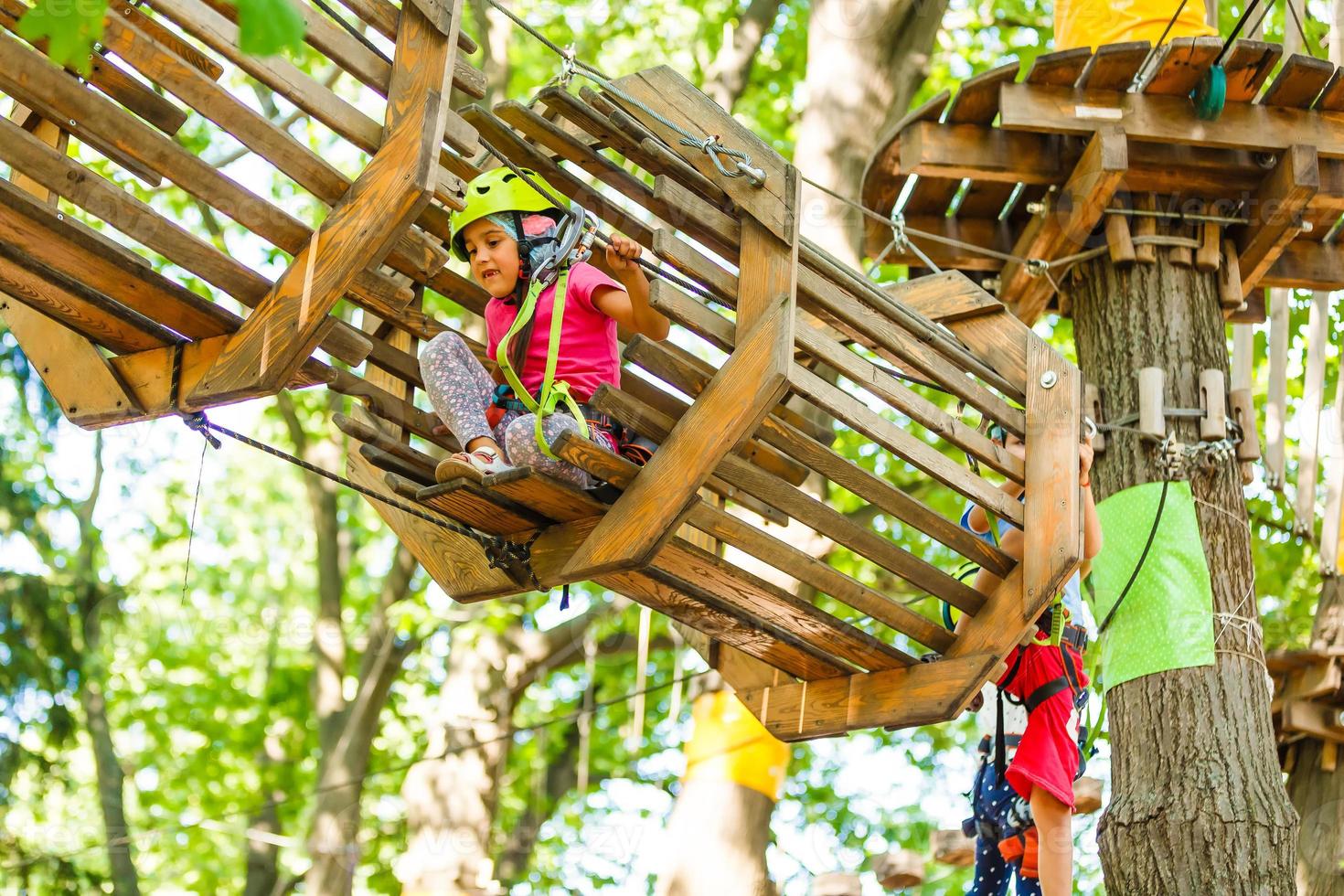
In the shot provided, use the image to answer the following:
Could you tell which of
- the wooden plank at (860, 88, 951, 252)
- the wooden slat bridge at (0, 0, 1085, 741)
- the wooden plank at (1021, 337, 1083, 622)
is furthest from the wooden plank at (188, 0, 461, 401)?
the wooden plank at (860, 88, 951, 252)

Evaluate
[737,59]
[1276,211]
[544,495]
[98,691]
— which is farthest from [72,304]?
[98,691]

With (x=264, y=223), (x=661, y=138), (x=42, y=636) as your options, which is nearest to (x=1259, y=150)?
(x=661, y=138)

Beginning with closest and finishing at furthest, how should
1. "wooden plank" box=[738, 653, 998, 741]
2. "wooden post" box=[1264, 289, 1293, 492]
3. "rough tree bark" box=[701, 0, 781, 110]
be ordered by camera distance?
"wooden plank" box=[738, 653, 998, 741] < "wooden post" box=[1264, 289, 1293, 492] < "rough tree bark" box=[701, 0, 781, 110]

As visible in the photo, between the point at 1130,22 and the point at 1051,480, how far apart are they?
254cm

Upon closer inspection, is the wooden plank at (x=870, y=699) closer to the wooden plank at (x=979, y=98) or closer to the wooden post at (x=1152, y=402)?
the wooden post at (x=1152, y=402)

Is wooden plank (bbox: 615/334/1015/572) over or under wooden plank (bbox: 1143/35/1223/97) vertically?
under

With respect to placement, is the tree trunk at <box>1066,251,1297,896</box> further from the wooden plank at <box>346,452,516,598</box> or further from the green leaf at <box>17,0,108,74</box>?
the green leaf at <box>17,0,108,74</box>

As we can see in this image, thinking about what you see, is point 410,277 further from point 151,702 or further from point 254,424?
point 151,702

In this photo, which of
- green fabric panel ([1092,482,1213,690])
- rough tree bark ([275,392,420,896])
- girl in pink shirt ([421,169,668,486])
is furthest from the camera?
rough tree bark ([275,392,420,896])

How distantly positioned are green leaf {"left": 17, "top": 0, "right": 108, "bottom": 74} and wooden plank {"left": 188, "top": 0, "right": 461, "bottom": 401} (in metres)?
1.24

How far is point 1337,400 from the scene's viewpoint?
7.98m

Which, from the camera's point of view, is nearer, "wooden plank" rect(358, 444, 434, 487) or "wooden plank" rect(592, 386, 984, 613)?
"wooden plank" rect(592, 386, 984, 613)

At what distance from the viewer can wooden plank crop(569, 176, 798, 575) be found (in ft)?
13.6

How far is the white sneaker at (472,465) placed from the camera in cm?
422
